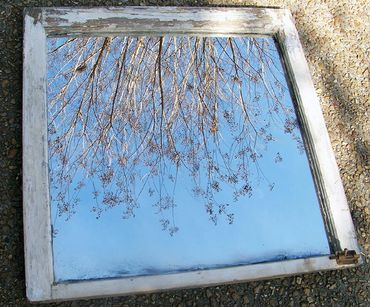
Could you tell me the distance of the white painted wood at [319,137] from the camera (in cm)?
186

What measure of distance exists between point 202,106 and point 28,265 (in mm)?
851

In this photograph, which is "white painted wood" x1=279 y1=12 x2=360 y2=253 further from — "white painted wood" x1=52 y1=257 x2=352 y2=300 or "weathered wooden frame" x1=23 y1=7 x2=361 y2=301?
"white painted wood" x1=52 y1=257 x2=352 y2=300

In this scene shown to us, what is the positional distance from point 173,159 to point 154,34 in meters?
0.53

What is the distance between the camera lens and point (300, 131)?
2037 millimetres

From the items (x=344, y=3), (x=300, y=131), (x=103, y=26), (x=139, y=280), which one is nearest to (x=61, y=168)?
(x=139, y=280)

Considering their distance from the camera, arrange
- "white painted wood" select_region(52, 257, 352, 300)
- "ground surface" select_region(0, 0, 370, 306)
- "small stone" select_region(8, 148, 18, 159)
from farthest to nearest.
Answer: "small stone" select_region(8, 148, 18, 159)
"ground surface" select_region(0, 0, 370, 306)
"white painted wood" select_region(52, 257, 352, 300)

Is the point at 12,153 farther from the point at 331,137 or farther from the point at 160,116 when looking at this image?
the point at 331,137

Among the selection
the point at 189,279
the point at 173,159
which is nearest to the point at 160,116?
the point at 173,159

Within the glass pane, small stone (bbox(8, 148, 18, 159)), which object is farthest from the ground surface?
the glass pane

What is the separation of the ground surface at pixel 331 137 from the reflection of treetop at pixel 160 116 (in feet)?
0.50

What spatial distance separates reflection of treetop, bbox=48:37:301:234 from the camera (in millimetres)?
1844

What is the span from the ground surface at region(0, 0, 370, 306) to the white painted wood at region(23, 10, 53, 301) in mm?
80

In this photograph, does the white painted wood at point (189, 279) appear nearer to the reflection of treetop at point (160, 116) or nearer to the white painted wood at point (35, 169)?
the white painted wood at point (35, 169)

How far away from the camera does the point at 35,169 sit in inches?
68.7
